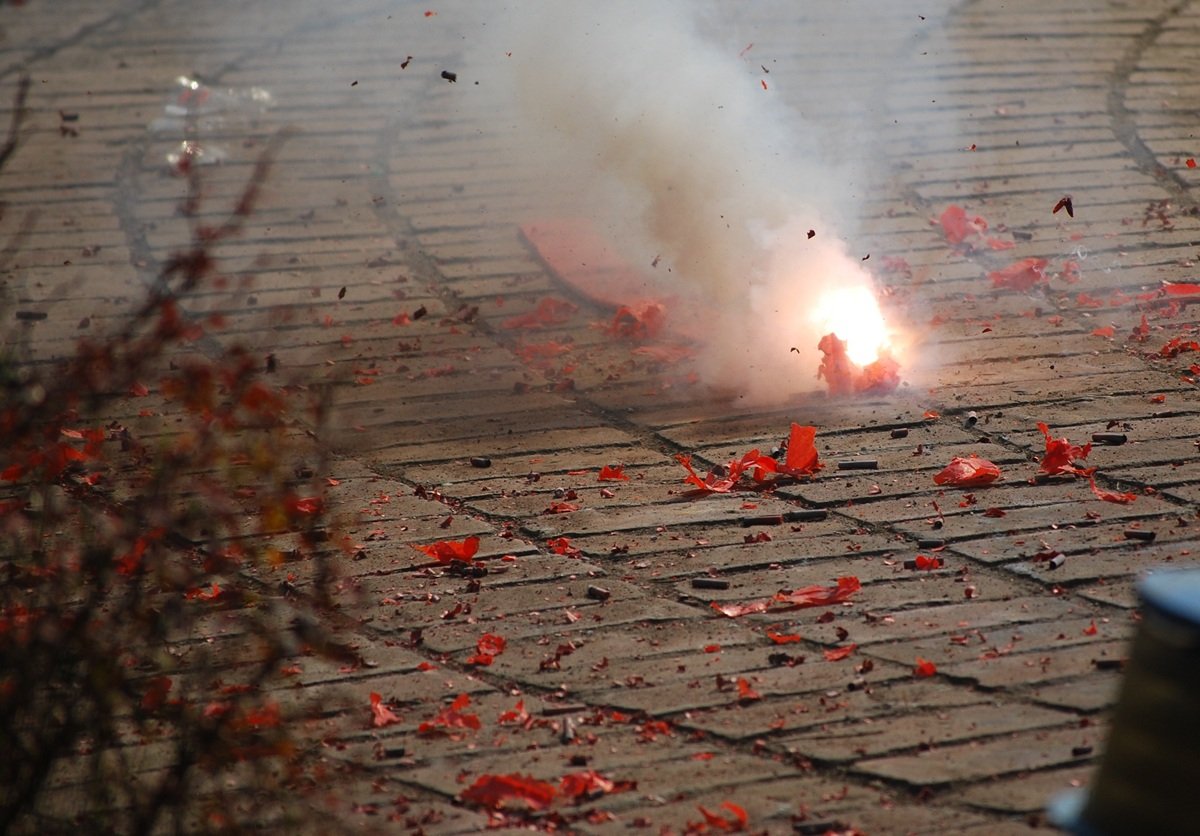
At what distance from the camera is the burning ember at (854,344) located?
4883mm

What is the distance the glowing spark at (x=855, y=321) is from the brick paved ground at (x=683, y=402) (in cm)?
19

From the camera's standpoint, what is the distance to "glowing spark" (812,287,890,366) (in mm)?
5094

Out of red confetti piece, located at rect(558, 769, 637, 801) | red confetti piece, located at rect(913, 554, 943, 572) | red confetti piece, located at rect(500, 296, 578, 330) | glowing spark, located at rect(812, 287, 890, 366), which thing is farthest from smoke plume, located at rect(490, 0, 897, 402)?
red confetti piece, located at rect(558, 769, 637, 801)

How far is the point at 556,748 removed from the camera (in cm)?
301

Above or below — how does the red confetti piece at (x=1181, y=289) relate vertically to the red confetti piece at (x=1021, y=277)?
above

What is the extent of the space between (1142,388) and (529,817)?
2.81 metres

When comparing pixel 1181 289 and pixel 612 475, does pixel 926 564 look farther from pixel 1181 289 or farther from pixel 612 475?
pixel 1181 289

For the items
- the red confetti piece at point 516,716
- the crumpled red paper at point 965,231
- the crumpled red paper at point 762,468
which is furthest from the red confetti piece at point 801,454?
the crumpled red paper at point 965,231

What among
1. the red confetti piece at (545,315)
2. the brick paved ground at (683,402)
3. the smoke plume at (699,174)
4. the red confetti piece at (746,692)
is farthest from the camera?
the red confetti piece at (545,315)

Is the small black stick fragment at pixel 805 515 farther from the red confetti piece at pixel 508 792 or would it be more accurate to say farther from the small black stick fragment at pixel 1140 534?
the red confetti piece at pixel 508 792

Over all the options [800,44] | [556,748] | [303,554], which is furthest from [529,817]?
[800,44]

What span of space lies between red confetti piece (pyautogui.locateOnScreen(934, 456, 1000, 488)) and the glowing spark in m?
0.85

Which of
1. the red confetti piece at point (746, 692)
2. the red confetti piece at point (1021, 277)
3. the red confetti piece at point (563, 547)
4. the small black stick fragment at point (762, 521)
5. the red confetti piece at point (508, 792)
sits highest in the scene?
the red confetti piece at point (1021, 277)

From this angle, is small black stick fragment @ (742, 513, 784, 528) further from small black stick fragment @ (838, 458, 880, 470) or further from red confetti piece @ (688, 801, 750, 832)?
red confetti piece @ (688, 801, 750, 832)
